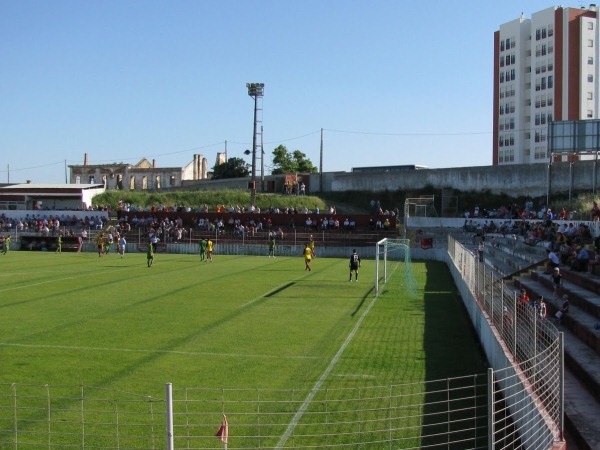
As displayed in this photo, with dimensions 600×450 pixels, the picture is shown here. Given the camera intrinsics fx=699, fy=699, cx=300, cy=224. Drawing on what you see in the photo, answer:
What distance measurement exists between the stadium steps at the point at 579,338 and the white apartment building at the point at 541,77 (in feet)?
173

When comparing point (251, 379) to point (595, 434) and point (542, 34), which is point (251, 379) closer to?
point (595, 434)

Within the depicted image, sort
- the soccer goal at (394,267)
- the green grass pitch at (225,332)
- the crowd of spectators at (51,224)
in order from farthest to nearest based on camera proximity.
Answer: the crowd of spectators at (51,224), the soccer goal at (394,267), the green grass pitch at (225,332)

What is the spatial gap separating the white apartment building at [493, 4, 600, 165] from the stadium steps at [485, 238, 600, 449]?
52694 mm

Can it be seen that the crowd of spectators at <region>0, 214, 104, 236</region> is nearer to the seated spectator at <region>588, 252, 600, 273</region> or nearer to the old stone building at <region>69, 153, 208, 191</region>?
the old stone building at <region>69, 153, 208, 191</region>

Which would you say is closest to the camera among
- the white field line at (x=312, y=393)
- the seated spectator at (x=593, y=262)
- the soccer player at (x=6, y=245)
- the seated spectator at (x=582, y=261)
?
the white field line at (x=312, y=393)

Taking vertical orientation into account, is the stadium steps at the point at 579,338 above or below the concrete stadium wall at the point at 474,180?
below

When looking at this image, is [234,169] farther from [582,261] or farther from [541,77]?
[582,261]

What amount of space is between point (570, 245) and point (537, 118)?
2327 inches

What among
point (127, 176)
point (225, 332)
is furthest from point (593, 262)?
point (127, 176)

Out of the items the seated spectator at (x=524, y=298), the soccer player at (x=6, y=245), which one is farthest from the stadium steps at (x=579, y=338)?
the soccer player at (x=6, y=245)

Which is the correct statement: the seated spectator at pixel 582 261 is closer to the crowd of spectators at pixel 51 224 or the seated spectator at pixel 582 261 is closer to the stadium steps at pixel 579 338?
the stadium steps at pixel 579 338

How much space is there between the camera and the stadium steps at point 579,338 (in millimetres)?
9102

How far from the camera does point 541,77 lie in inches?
3209

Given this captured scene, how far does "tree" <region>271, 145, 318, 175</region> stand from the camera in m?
101
